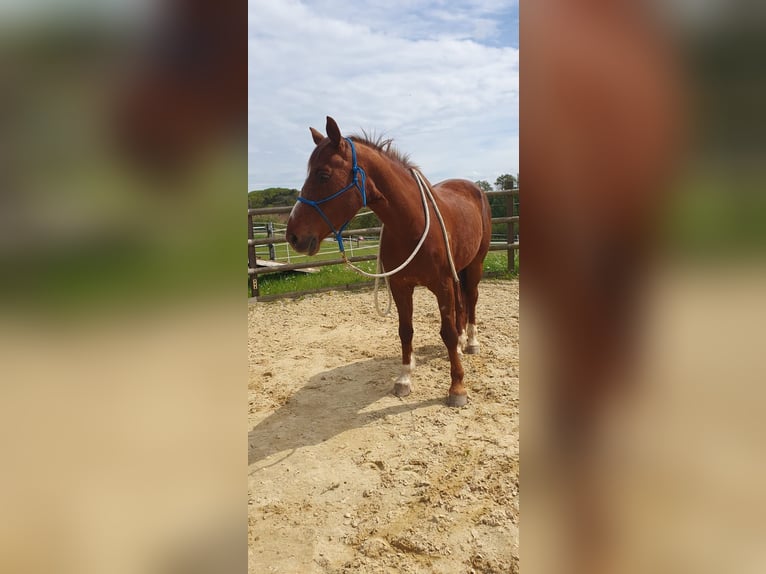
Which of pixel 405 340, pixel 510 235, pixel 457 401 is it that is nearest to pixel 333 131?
pixel 405 340

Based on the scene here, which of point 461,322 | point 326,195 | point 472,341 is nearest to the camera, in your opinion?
point 326,195

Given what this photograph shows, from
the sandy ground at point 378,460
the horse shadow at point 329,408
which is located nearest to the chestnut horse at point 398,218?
the horse shadow at point 329,408

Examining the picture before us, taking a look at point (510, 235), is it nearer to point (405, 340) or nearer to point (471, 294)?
point (471, 294)

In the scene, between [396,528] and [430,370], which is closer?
[396,528]

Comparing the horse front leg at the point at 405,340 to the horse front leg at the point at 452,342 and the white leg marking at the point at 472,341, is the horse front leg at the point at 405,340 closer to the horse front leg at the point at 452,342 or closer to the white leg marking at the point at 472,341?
the horse front leg at the point at 452,342

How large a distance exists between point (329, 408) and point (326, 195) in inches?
66.0
